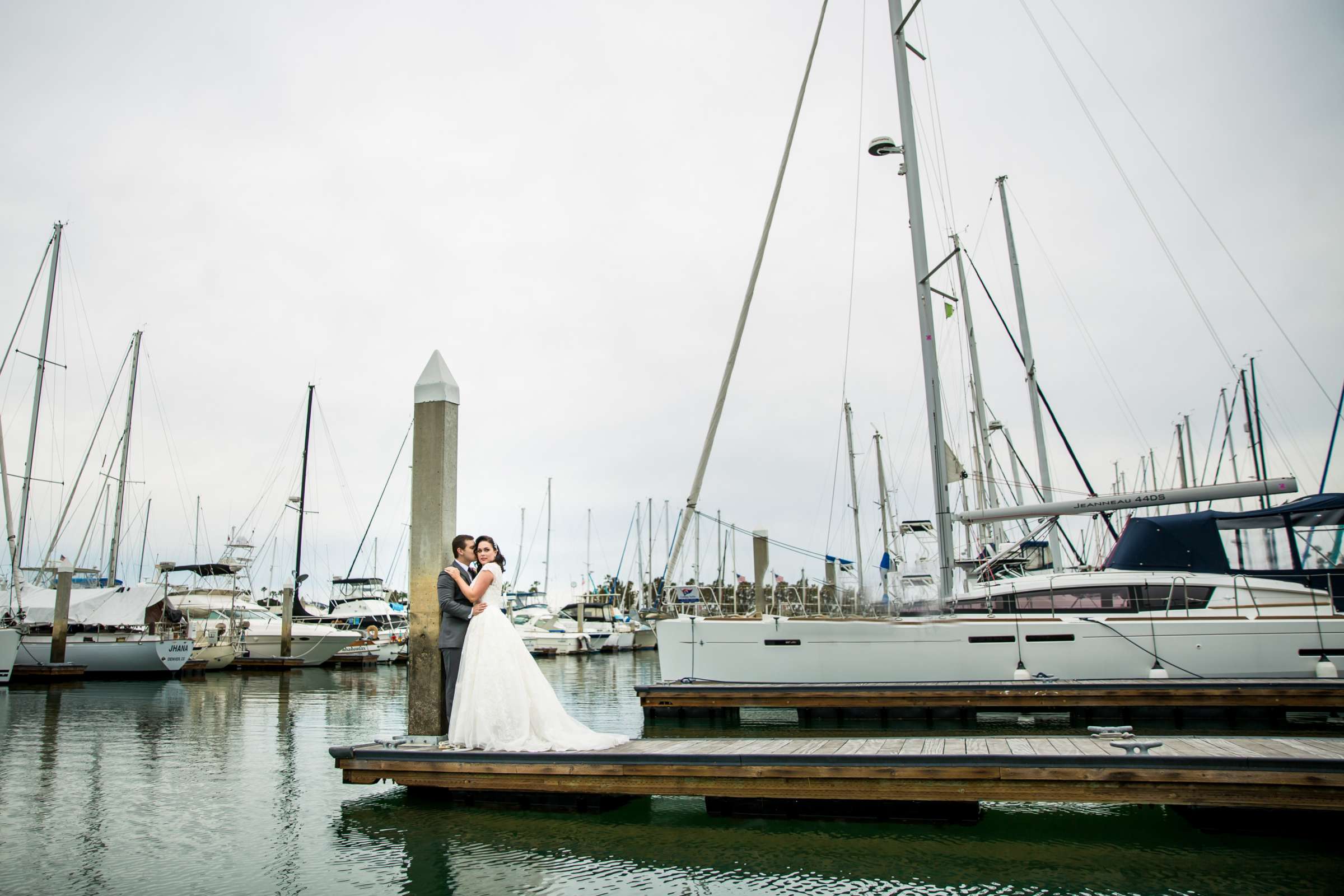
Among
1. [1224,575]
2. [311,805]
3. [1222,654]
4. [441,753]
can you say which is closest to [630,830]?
[441,753]

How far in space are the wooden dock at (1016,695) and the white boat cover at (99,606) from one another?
1090 inches

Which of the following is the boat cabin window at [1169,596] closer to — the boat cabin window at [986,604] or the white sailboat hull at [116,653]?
the boat cabin window at [986,604]

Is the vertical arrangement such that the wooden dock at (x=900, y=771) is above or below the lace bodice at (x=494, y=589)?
below

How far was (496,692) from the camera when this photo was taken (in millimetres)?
8180

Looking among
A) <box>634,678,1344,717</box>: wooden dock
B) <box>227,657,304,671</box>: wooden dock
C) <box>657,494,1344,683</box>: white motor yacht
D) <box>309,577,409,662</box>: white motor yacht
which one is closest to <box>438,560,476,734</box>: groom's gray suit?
<box>634,678,1344,717</box>: wooden dock

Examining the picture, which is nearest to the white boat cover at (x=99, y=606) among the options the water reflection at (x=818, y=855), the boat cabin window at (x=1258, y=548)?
the water reflection at (x=818, y=855)

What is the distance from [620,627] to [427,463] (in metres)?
51.4

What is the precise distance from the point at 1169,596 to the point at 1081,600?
1.48m

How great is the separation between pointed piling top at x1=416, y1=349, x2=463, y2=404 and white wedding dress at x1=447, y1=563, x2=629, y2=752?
2020 millimetres

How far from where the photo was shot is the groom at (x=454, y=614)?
27.3ft

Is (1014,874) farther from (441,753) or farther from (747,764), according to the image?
(441,753)

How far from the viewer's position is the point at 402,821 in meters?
8.03

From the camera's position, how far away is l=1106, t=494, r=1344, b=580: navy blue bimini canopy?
14.6 meters

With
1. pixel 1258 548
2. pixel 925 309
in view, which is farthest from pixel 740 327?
pixel 1258 548
